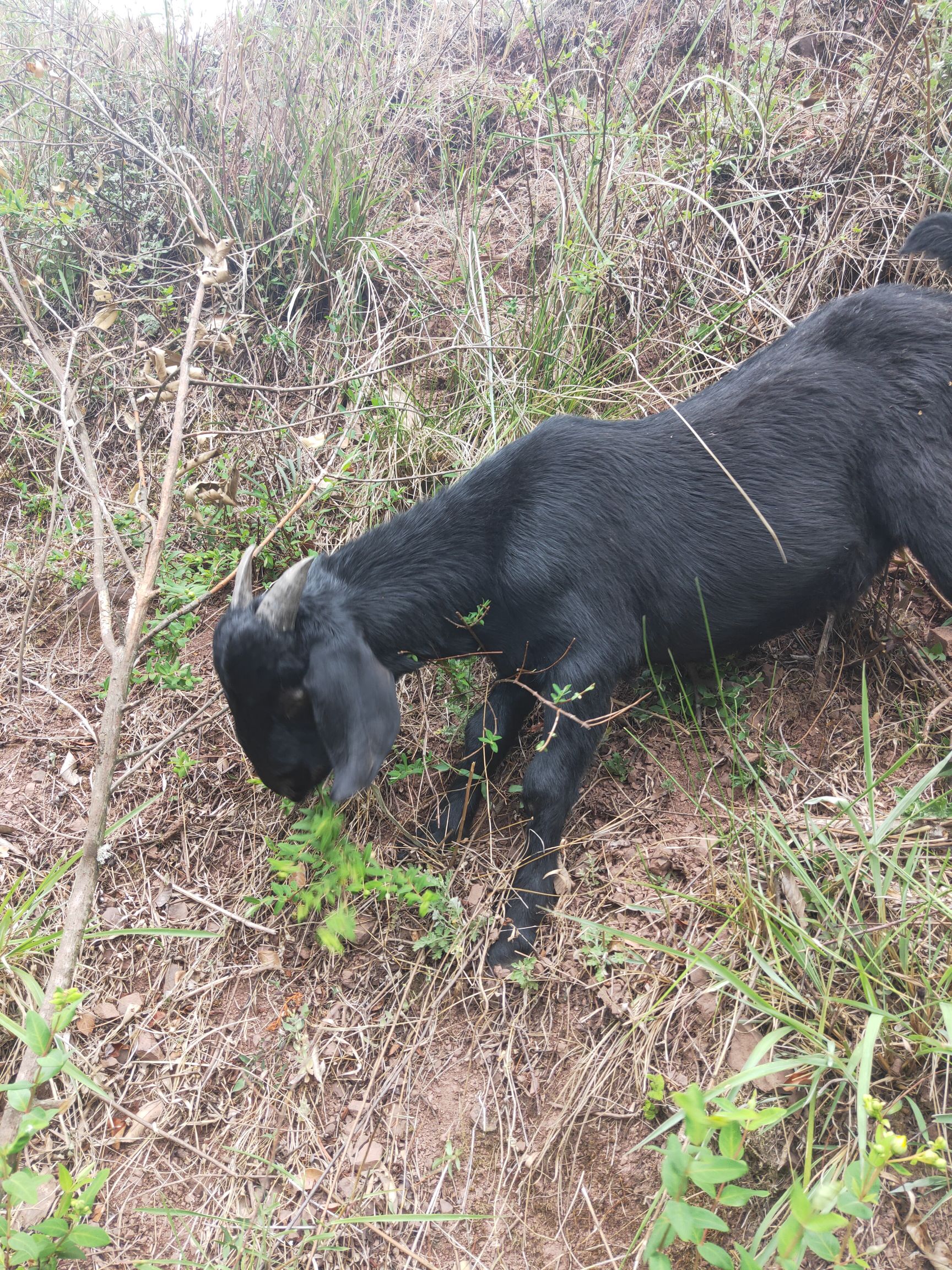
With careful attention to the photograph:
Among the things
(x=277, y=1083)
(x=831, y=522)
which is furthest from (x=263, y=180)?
(x=277, y=1083)

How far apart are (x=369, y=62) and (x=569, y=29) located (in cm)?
142

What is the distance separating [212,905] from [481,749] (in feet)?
3.67

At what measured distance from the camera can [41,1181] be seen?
1.62 m

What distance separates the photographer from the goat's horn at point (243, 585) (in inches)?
105

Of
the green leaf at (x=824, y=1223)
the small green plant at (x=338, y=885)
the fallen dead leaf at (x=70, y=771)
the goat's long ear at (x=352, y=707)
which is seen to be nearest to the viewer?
the green leaf at (x=824, y=1223)

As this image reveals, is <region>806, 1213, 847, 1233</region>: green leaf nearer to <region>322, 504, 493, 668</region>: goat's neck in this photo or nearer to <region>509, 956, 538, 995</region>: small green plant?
<region>509, 956, 538, 995</region>: small green plant

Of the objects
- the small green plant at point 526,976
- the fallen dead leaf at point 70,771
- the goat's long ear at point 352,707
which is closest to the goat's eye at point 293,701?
the goat's long ear at point 352,707

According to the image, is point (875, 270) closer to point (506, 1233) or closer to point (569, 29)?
point (569, 29)

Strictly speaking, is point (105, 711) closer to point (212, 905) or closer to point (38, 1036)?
point (212, 905)

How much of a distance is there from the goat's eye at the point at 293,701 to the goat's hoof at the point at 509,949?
101cm

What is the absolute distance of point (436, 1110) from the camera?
2439mm

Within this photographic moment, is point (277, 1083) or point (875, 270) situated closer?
point (277, 1083)

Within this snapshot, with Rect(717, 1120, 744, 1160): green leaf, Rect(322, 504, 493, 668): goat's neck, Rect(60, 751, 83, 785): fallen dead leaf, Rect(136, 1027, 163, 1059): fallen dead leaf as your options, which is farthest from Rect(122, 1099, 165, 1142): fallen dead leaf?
Rect(717, 1120, 744, 1160): green leaf

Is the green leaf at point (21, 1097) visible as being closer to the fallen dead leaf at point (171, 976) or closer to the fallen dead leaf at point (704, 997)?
the fallen dead leaf at point (171, 976)
